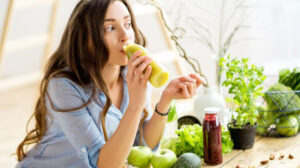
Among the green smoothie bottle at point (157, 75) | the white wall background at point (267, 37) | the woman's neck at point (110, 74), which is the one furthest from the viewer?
the white wall background at point (267, 37)

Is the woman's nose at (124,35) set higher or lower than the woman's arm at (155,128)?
higher

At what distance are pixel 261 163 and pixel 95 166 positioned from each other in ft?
2.08

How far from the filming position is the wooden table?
137cm

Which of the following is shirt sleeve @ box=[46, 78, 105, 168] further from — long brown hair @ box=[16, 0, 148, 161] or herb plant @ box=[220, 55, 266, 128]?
herb plant @ box=[220, 55, 266, 128]

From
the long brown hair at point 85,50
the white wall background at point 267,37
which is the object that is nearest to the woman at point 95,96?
the long brown hair at point 85,50

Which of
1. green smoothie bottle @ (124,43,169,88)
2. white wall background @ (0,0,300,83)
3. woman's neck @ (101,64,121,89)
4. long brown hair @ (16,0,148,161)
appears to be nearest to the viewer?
green smoothie bottle @ (124,43,169,88)

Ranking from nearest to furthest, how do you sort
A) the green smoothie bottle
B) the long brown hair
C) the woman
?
the green smoothie bottle < the woman < the long brown hair

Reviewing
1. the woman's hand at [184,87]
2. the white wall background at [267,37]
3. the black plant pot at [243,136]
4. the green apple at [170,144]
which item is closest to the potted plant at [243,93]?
the black plant pot at [243,136]

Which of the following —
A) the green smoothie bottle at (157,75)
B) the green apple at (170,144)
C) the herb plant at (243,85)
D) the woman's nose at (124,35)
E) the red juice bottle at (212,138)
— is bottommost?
the green apple at (170,144)

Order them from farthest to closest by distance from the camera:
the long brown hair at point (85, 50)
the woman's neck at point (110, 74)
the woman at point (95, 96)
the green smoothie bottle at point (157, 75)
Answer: the woman's neck at point (110, 74)
the long brown hair at point (85, 50)
the woman at point (95, 96)
the green smoothie bottle at point (157, 75)

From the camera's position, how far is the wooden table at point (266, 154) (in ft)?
4.49

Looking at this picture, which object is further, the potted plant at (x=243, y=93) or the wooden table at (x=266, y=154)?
the potted plant at (x=243, y=93)

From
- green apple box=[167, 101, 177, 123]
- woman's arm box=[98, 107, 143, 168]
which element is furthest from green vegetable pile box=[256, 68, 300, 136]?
woman's arm box=[98, 107, 143, 168]

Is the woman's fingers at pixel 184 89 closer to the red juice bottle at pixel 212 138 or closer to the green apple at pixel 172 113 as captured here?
the red juice bottle at pixel 212 138
